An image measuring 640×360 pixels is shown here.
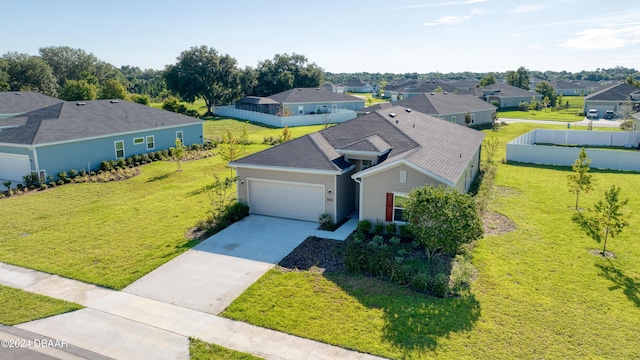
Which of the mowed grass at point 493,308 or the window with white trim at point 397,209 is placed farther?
the window with white trim at point 397,209

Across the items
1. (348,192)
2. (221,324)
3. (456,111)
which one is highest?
(456,111)

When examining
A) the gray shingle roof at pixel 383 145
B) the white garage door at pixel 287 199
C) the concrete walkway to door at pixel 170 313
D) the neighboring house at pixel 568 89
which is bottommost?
the concrete walkway to door at pixel 170 313

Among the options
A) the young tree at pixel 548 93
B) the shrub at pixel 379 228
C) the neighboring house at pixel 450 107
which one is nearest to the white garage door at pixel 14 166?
the shrub at pixel 379 228

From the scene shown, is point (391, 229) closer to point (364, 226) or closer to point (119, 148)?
point (364, 226)

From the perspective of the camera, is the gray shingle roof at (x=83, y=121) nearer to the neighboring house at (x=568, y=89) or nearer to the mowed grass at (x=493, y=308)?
the mowed grass at (x=493, y=308)

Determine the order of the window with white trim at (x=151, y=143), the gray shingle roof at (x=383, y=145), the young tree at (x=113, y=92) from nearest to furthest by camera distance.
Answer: the gray shingle roof at (x=383, y=145)
the window with white trim at (x=151, y=143)
the young tree at (x=113, y=92)

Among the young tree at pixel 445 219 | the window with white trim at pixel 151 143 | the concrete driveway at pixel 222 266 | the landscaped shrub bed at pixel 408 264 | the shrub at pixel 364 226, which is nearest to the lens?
the concrete driveway at pixel 222 266

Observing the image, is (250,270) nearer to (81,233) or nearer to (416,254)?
(416,254)

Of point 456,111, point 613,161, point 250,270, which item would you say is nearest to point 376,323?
point 250,270
